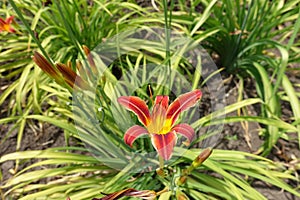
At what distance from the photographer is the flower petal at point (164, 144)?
93 centimetres

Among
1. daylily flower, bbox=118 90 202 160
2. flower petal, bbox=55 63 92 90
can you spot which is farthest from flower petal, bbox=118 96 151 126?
flower petal, bbox=55 63 92 90

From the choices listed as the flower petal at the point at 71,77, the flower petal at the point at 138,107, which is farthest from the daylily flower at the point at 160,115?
the flower petal at the point at 71,77

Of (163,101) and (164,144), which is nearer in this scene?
(164,144)

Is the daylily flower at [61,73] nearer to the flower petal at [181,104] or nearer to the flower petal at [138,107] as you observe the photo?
the flower petal at [138,107]

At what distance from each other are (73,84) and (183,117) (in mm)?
658

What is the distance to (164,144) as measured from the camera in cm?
95

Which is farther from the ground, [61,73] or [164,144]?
[61,73]

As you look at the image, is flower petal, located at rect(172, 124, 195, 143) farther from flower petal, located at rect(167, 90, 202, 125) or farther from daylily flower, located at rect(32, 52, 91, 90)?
daylily flower, located at rect(32, 52, 91, 90)

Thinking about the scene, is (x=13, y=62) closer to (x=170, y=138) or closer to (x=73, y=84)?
(x=73, y=84)

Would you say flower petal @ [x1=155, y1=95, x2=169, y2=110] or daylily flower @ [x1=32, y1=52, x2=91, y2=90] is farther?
flower petal @ [x1=155, y1=95, x2=169, y2=110]

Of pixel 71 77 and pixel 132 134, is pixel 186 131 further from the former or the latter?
pixel 71 77

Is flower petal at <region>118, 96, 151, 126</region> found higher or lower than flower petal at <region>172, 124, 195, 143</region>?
higher

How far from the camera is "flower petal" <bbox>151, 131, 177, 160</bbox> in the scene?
3.05ft

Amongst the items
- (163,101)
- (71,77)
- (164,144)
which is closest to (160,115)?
(163,101)
